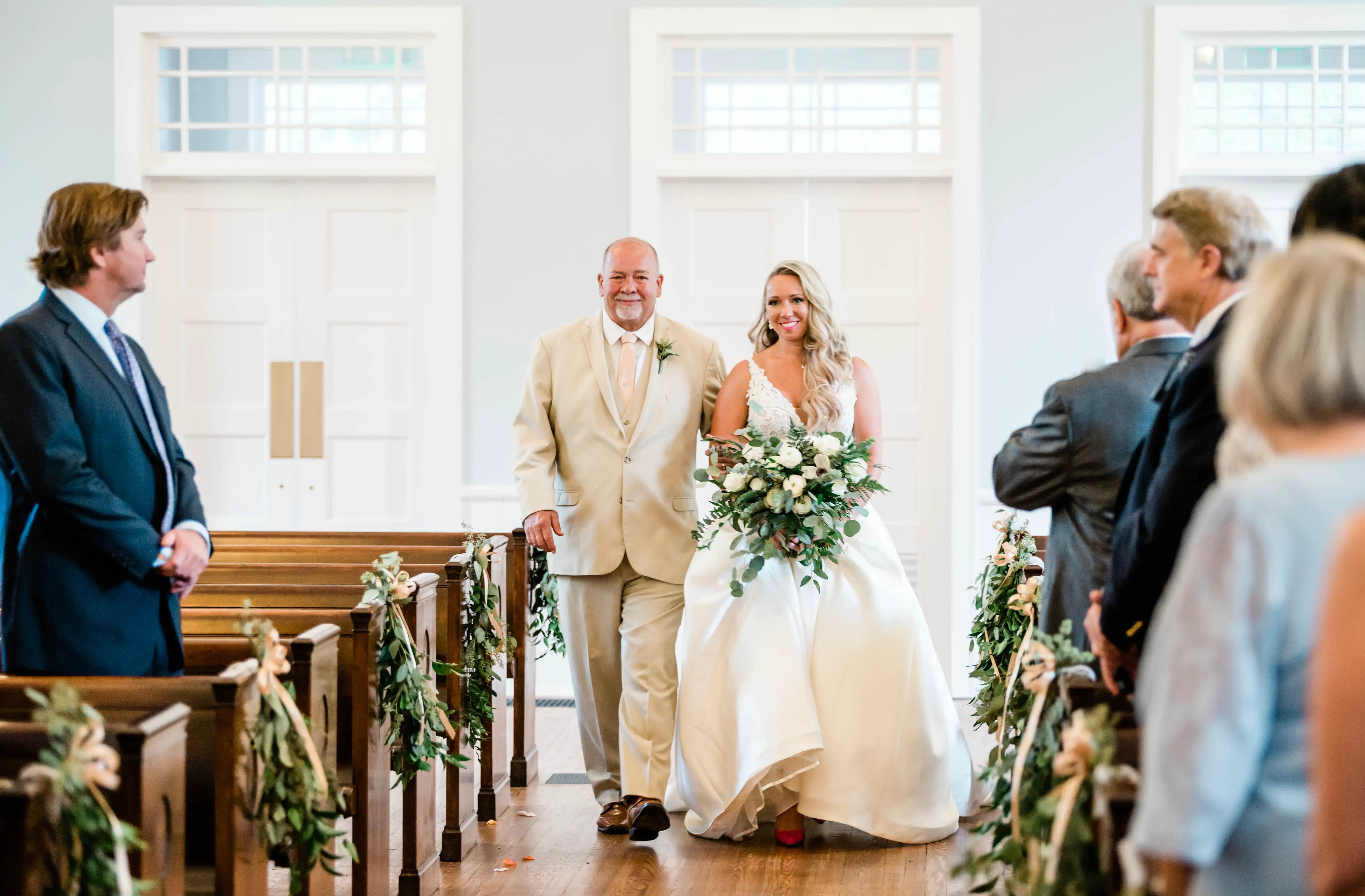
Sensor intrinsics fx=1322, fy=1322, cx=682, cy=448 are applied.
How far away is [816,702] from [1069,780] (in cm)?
211

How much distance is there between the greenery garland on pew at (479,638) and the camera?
4.11m

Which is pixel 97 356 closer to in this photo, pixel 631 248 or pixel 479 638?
pixel 479 638

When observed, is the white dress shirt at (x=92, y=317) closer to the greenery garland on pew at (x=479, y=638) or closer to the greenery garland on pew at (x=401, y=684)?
the greenery garland on pew at (x=401, y=684)

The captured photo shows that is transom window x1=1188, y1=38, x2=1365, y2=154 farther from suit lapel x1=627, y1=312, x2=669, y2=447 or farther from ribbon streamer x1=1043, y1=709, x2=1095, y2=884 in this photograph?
ribbon streamer x1=1043, y1=709, x2=1095, y2=884

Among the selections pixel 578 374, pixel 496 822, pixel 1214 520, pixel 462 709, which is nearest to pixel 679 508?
pixel 578 374

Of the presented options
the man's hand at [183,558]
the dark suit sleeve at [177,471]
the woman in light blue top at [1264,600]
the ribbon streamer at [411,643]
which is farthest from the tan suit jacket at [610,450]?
the woman in light blue top at [1264,600]

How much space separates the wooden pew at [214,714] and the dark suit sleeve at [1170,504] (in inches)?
61.9

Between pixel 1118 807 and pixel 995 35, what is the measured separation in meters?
5.21

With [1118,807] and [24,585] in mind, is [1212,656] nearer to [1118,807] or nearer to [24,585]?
[1118,807]

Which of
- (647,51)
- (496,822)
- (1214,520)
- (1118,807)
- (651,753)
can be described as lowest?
(496,822)

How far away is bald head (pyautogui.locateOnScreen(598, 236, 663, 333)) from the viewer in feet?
14.0

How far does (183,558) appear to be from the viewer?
9.14 feet

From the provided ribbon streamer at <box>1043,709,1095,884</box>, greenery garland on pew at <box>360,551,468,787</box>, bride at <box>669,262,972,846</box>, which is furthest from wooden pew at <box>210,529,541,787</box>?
ribbon streamer at <box>1043,709,1095,884</box>

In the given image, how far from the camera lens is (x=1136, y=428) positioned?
293cm
